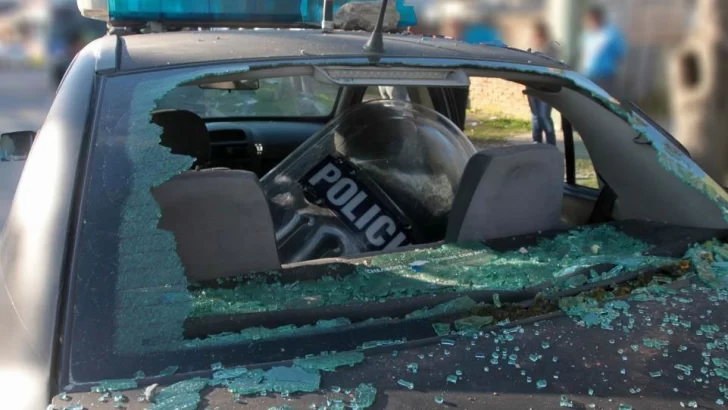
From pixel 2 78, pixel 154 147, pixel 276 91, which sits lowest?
pixel 2 78

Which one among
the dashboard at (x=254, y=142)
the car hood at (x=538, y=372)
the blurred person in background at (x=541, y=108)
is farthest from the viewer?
the blurred person in background at (x=541, y=108)

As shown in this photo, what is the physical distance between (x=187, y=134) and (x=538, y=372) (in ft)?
6.73

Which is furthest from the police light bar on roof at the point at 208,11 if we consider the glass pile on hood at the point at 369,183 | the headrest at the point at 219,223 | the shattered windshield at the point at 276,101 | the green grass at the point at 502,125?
the green grass at the point at 502,125

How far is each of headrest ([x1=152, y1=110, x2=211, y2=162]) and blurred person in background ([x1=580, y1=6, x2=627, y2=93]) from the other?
5.46 metres

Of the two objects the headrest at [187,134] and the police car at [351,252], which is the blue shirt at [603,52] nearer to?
the police car at [351,252]

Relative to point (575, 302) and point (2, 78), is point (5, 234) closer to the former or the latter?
point (575, 302)

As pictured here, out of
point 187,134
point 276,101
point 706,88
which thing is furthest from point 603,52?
point 187,134

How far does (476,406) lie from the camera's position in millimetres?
1316

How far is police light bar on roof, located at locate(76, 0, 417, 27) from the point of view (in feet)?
10.0

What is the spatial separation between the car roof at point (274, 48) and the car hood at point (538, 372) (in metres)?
0.92

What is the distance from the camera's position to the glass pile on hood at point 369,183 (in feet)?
8.71

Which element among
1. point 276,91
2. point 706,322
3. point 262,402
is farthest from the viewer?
point 276,91

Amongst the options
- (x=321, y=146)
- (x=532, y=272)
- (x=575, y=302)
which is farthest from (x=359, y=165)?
(x=575, y=302)

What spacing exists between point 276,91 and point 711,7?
10.9ft
